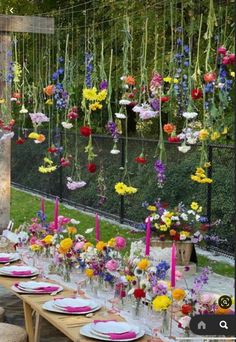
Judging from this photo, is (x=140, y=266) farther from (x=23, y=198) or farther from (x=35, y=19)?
(x=23, y=198)

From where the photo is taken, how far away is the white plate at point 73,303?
3.79 metres

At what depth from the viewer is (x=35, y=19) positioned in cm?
737

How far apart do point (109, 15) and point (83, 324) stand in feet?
34.9

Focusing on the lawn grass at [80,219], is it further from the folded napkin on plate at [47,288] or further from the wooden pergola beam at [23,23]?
the folded napkin on plate at [47,288]

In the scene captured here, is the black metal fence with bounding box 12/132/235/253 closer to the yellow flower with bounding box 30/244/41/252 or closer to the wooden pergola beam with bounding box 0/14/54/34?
the yellow flower with bounding box 30/244/41/252

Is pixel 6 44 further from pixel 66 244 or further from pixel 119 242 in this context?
pixel 119 242

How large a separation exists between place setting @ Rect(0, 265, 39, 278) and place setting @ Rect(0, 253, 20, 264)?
0.75 feet

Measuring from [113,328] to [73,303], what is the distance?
0.53 meters

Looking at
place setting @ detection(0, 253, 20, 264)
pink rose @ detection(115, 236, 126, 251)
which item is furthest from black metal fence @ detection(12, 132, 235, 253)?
pink rose @ detection(115, 236, 126, 251)

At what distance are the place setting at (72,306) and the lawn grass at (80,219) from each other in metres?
3.49

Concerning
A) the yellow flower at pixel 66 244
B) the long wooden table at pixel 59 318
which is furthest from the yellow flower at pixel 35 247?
the yellow flower at pixel 66 244

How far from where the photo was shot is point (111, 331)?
10.9 ft

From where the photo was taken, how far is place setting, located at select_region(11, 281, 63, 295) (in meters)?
4.18

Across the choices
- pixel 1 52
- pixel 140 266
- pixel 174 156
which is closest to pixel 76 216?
pixel 174 156
